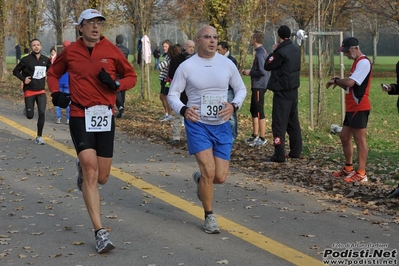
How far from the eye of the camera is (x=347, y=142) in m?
11.6

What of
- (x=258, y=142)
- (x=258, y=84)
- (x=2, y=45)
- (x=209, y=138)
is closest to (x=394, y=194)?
(x=209, y=138)

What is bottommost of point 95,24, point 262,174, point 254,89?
point 262,174

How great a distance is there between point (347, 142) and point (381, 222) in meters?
3.14

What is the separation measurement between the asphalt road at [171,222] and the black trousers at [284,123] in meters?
1.12

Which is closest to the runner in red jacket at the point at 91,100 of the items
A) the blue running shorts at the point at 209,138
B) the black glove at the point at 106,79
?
the black glove at the point at 106,79

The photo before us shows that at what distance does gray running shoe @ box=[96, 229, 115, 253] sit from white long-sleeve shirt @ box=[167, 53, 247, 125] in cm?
162

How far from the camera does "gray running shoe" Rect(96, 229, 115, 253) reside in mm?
7311

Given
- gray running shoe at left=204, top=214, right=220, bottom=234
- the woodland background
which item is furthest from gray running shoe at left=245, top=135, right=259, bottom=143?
gray running shoe at left=204, top=214, right=220, bottom=234

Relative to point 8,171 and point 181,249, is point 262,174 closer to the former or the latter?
point 8,171

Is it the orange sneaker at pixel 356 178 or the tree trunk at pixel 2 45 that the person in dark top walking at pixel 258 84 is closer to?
the orange sneaker at pixel 356 178

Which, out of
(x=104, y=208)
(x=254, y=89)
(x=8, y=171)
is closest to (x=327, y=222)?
(x=104, y=208)

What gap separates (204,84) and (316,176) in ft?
13.2

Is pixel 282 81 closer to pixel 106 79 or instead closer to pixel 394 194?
pixel 394 194

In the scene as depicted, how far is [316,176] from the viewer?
11758 millimetres
